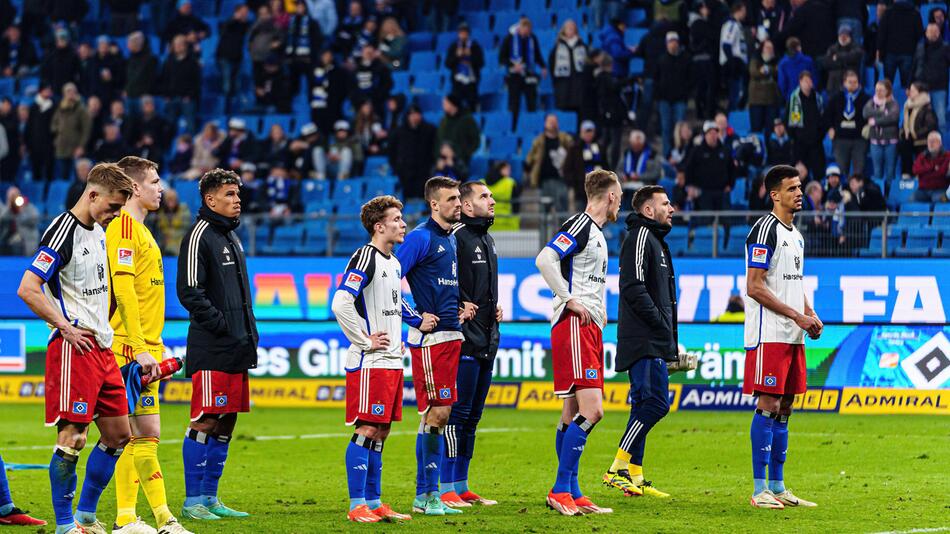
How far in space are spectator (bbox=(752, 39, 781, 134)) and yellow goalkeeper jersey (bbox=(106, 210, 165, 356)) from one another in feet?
47.9

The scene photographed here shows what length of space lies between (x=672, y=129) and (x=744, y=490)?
12.3 metres

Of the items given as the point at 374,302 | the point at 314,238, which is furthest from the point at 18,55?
the point at 374,302

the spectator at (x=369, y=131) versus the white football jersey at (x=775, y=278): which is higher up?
the spectator at (x=369, y=131)

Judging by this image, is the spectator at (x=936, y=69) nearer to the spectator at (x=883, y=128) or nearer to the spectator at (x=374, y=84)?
the spectator at (x=883, y=128)

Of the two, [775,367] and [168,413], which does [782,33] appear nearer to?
[168,413]

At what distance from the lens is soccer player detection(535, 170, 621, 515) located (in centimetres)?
1077

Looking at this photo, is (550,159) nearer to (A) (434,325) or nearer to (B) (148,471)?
(A) (434,325)

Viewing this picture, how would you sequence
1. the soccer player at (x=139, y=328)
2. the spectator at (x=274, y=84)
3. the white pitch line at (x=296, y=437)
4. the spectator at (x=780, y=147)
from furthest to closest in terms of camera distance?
the spectator at (x=274, y=84) < the spectator at (x=780, y=147) < the white pitch line at (x=296, y=437) < the soccer player at (x=139, y=328)

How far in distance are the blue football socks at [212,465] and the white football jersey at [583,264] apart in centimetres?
273

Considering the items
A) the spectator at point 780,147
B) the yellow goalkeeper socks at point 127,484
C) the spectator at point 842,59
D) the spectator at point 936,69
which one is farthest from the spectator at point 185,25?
the yellow goalkeeper socks at point 127,484

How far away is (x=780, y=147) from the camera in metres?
21.8

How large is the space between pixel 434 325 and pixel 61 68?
20124 mm

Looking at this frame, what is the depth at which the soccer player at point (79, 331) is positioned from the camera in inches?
346

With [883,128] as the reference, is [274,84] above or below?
above
